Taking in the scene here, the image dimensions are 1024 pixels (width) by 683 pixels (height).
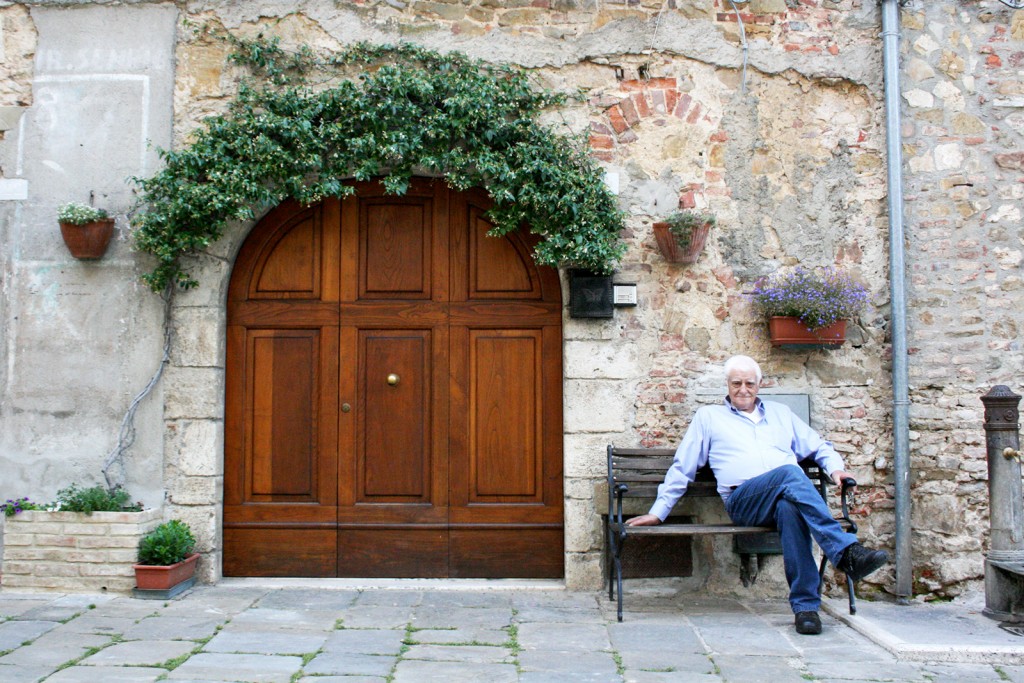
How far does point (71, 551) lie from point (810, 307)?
402 cm

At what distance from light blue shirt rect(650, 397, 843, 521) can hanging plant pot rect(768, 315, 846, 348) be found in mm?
414

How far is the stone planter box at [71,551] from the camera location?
4676 mm

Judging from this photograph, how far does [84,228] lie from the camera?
16.0 feet

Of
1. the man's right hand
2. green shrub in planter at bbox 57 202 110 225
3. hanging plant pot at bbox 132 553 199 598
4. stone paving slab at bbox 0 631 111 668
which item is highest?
green shrub in planter at bbox 57 202 110 225

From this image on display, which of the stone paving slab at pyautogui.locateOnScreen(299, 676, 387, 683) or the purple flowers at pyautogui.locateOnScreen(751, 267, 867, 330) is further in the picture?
the purple flowers at pyautogui.locateOnScreen(751, 267, 867, 330)

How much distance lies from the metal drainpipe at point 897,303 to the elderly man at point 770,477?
1.51 feet

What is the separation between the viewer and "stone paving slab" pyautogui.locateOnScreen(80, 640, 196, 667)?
3.49 meters

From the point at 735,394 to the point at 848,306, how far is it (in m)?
0.82

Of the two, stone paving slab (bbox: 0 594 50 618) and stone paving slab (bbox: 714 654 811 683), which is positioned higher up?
stone paving slab (bbox: 0 594 50 618)

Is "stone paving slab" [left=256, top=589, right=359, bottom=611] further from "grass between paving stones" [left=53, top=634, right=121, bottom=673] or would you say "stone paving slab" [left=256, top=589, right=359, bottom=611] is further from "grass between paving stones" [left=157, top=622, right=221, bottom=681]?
"grass between paving stones" [left=53, top=634, right=121, bottom=673]

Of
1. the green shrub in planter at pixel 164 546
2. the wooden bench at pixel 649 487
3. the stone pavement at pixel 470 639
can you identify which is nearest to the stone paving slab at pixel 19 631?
the stone pavement at pixel 470 639

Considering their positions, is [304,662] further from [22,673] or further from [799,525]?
[799,525]

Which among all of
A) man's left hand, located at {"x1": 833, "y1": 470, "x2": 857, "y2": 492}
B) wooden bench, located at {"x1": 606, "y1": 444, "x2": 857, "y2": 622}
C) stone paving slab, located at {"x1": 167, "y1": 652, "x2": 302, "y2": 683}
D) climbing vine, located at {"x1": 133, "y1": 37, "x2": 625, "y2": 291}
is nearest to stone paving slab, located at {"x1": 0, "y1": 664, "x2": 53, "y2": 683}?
stone paving slab, located at {"x1": 167, "y1": 652, "x2": 302, "y2": 683}

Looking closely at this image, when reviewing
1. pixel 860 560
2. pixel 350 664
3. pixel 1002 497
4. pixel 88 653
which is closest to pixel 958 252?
pixel 1002 497
